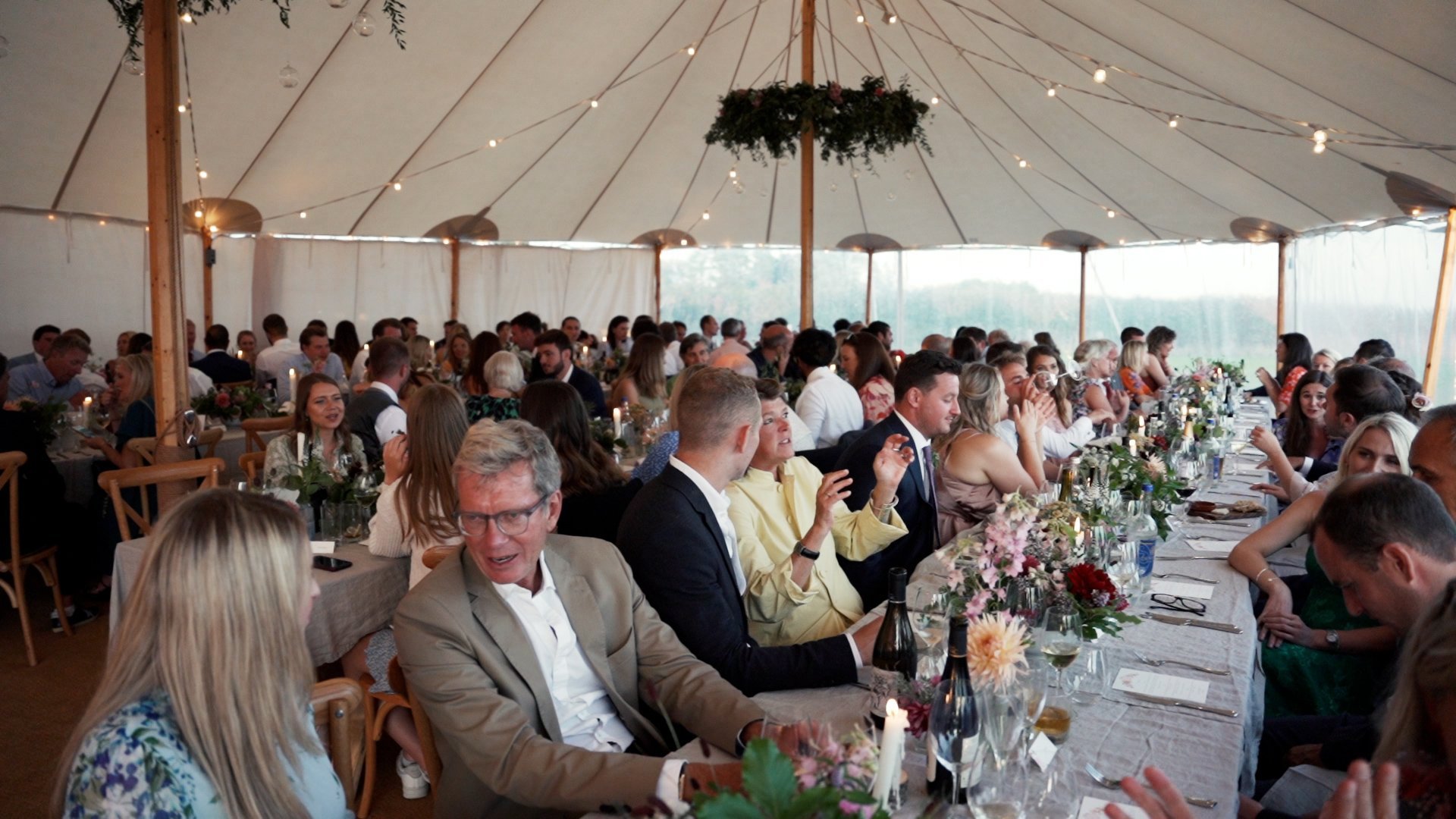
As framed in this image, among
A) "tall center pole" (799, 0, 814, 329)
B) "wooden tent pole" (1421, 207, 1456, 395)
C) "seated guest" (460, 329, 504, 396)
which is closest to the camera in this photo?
"seated guest" (460, 329, 504, 396)

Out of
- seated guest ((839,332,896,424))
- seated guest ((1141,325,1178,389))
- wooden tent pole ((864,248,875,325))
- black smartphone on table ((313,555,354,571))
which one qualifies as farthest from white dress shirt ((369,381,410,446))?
wooden tent pole ((864,248,875,325))

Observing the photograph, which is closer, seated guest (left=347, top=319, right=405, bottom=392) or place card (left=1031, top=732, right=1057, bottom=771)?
place card (left=1031, top=732, right=1057, bottom=771)

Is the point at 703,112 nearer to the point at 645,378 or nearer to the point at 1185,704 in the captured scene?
the point at 645,378

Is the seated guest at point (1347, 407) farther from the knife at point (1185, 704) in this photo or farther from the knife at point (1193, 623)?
the knife at point (1185, 704)

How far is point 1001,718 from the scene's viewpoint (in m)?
1.76

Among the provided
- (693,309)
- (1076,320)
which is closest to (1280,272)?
(1076,320)

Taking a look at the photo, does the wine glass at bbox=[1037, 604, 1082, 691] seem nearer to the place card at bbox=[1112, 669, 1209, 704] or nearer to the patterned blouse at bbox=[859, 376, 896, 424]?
the place card at bbox=[1112, 669, 1209, 704]

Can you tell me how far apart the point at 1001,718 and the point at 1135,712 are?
0.67m

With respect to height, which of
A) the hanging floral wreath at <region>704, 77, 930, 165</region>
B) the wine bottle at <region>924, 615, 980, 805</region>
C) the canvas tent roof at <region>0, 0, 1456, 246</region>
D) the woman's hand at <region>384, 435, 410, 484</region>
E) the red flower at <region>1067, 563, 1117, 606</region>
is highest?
the canvas tent roof at <region>0, 0, 1456, 246</region>

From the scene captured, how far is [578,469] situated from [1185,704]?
7.60 feet

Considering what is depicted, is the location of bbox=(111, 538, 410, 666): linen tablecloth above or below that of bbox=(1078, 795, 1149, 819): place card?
below

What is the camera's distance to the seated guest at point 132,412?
5.94m

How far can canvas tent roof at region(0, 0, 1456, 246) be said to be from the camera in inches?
317

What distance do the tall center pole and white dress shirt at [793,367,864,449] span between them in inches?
75.6
